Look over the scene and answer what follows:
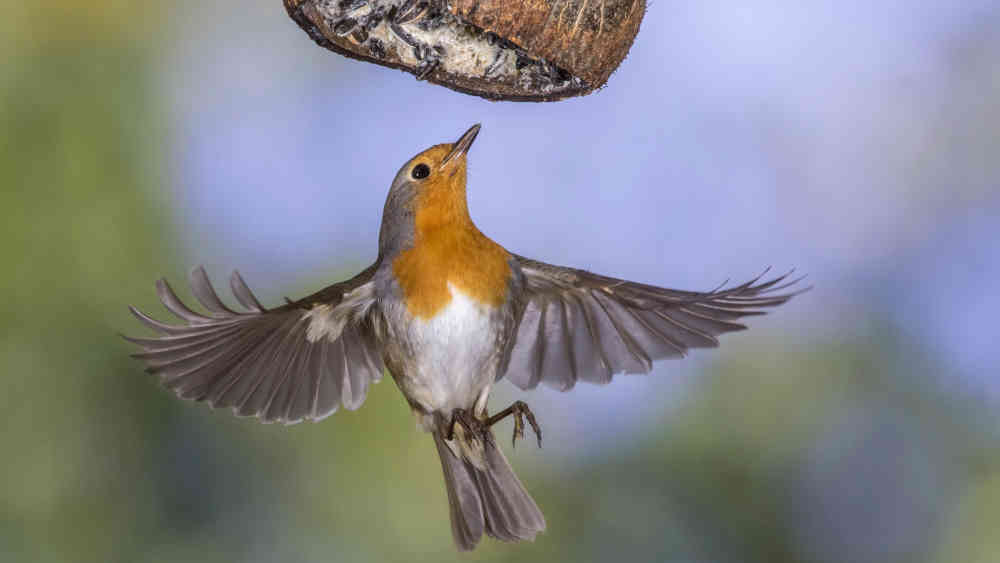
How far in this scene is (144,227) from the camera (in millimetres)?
4891

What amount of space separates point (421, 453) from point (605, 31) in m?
2.41

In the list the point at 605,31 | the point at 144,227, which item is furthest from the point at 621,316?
the point at 144,227

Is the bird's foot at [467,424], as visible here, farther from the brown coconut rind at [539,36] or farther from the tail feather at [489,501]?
the brown coconut rind at [539,36]

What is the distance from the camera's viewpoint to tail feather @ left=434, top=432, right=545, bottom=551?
11.5ft

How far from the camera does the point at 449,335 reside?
3.20 metres

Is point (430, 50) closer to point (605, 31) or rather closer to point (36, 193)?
point (605, 31)

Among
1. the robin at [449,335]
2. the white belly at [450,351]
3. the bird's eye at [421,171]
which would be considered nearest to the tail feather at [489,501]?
the robin at [449,335]

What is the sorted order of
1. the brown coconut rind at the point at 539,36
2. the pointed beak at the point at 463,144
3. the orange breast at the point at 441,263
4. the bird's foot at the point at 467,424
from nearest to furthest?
the brown coconut rind at the point at 539,36 → the pointed beak at the point at 463,144 → the orange breast at the point at 441,263 → the bird's foot at the point at 467,424

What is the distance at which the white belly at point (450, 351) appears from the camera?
3189 millimetres

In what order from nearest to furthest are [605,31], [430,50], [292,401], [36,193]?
[605,31] < [430,50] < [292,401] < [36,193]

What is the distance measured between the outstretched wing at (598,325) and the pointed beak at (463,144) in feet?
1.29

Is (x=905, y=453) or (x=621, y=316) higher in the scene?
(x=621, y=316)

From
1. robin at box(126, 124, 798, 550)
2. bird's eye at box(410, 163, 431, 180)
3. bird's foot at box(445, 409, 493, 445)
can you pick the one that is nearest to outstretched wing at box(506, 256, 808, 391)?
robin at box(126, 124, 798, 550)

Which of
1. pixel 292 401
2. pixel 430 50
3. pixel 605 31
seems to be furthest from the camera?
pixel 292 401
